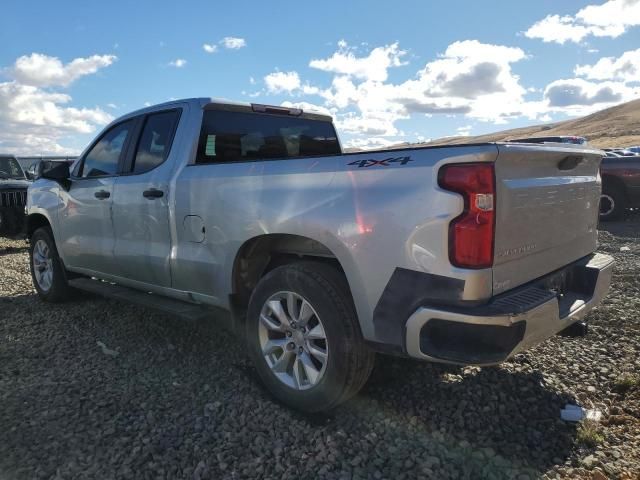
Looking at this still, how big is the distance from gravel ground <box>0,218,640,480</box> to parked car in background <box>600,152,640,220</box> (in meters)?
6.72

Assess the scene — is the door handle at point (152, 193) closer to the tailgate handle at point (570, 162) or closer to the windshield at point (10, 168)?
the tailgate handle at point (570, 162)

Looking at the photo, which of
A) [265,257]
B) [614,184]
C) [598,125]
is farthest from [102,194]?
[598,125]

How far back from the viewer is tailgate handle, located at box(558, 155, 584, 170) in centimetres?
298

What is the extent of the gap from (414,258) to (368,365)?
766 millimetres

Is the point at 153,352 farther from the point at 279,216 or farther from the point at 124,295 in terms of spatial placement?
the point at 279,216

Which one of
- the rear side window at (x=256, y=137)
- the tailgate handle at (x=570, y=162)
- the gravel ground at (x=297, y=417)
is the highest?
the rear side window at (x=256, y=137)

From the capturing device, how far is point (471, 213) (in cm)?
244

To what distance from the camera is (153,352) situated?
4.27m

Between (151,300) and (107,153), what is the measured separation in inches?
61.1

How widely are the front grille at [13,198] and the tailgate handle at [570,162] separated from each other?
11.0m

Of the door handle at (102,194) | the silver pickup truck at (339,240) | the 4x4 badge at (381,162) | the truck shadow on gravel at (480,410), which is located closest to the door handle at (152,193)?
the silver pickup truck at (339,240)

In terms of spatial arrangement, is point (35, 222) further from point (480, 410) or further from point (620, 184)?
point (620, 184)

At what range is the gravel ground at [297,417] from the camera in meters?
2.69

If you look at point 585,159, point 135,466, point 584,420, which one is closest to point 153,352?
point 135,466
